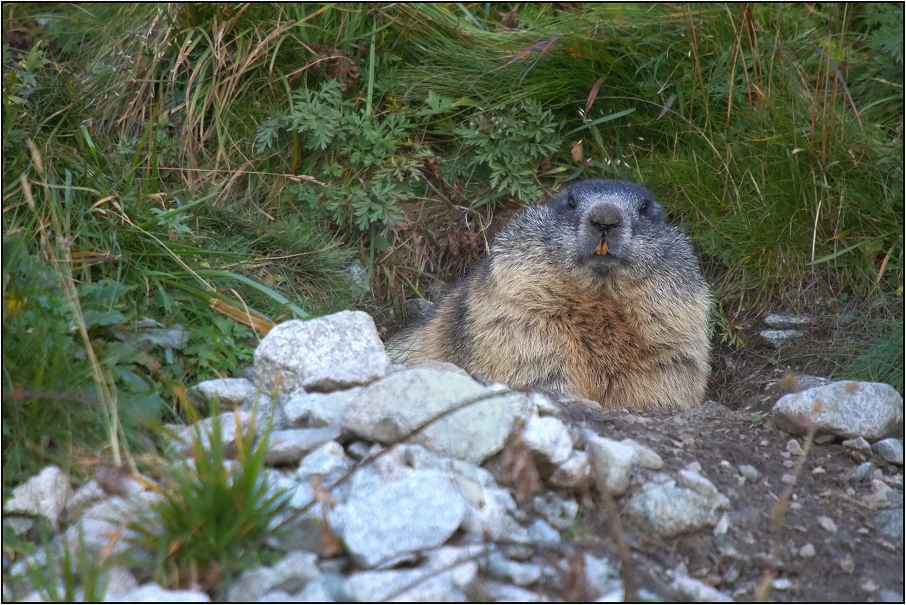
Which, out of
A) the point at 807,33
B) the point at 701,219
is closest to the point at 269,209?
the point at 701,219

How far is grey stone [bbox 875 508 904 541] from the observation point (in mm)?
2902

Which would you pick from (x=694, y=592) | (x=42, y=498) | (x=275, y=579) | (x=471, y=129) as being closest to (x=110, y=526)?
(x=42, y=498)

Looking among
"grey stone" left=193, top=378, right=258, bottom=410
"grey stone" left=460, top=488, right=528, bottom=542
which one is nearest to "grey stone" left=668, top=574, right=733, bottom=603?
"grey stone" left=460, top=488, right=528, bottom=542

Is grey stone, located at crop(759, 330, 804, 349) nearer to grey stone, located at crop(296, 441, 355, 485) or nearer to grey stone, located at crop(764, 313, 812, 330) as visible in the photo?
grey stone, located at crop(764, 313, 812, 330)

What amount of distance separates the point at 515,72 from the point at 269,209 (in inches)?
72.3

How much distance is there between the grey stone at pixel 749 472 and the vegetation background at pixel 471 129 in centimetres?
135

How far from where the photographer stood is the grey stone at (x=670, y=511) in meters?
2.70

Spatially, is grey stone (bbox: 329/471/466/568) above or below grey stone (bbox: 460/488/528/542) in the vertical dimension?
above

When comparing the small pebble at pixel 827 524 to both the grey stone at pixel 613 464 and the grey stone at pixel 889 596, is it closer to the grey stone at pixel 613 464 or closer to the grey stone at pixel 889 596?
the grey stone at pixel 889 596

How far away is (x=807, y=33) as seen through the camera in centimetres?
540

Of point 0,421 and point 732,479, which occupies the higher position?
point 0,421

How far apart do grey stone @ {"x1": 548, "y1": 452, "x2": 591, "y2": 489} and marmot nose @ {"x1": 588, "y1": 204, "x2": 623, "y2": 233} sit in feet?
5.92

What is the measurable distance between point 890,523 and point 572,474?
118 centimetres

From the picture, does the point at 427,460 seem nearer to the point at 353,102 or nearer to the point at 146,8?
the point at 353,102
